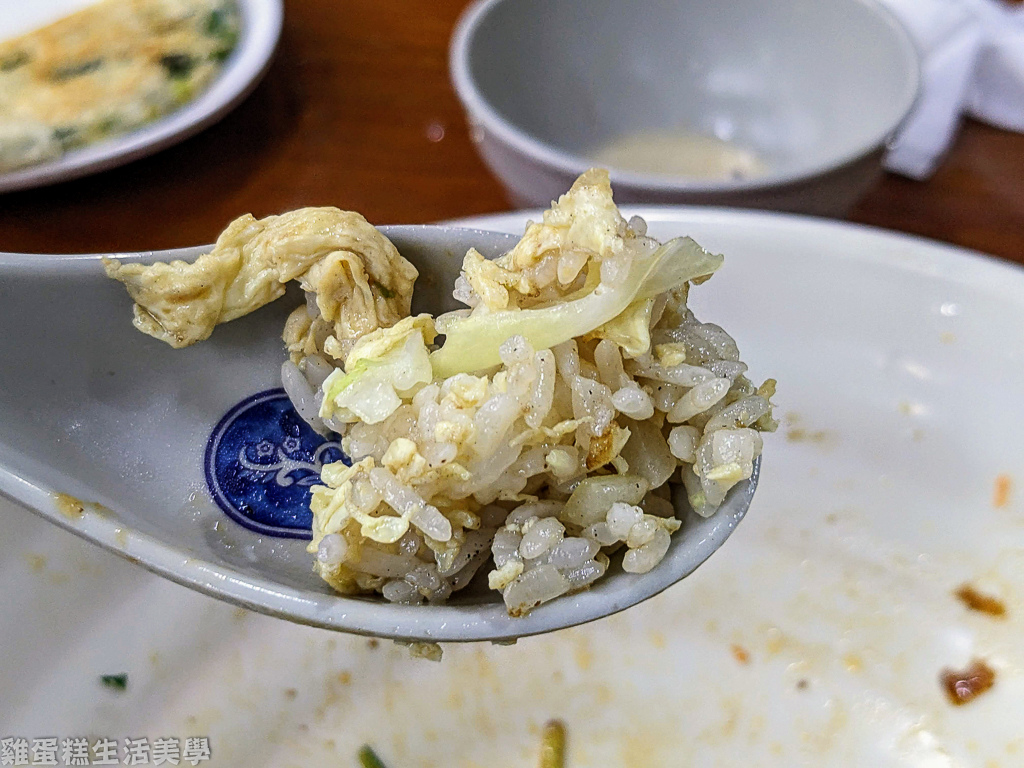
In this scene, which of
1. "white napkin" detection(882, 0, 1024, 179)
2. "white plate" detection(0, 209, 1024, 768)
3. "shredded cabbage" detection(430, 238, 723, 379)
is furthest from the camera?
"white napkin" detection(882, 0, 1024, 179)

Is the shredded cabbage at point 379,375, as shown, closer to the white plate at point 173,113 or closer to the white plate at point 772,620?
the white plate at point 772,620

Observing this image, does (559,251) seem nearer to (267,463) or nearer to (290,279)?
(290,279)

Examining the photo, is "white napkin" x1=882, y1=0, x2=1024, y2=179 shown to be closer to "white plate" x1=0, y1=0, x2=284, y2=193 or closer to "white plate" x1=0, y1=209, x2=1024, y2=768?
"white plate" x1=0, y1=209, x2=1024, y2=768

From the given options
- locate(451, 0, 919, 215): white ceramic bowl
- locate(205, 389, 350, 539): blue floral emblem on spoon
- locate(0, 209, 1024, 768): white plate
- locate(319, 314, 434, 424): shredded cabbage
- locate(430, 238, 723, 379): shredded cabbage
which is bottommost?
locate(0, 209, 1024, 768): white plate

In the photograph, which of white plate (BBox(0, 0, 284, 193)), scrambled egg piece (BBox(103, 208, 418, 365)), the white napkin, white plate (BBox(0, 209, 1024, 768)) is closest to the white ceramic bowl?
the white napkin

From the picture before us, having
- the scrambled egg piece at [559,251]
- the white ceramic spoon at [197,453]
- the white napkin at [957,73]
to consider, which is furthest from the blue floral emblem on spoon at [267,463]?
the white napkin at [957,73]

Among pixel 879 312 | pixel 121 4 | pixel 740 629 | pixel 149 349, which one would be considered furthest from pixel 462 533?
pixel 121 4
